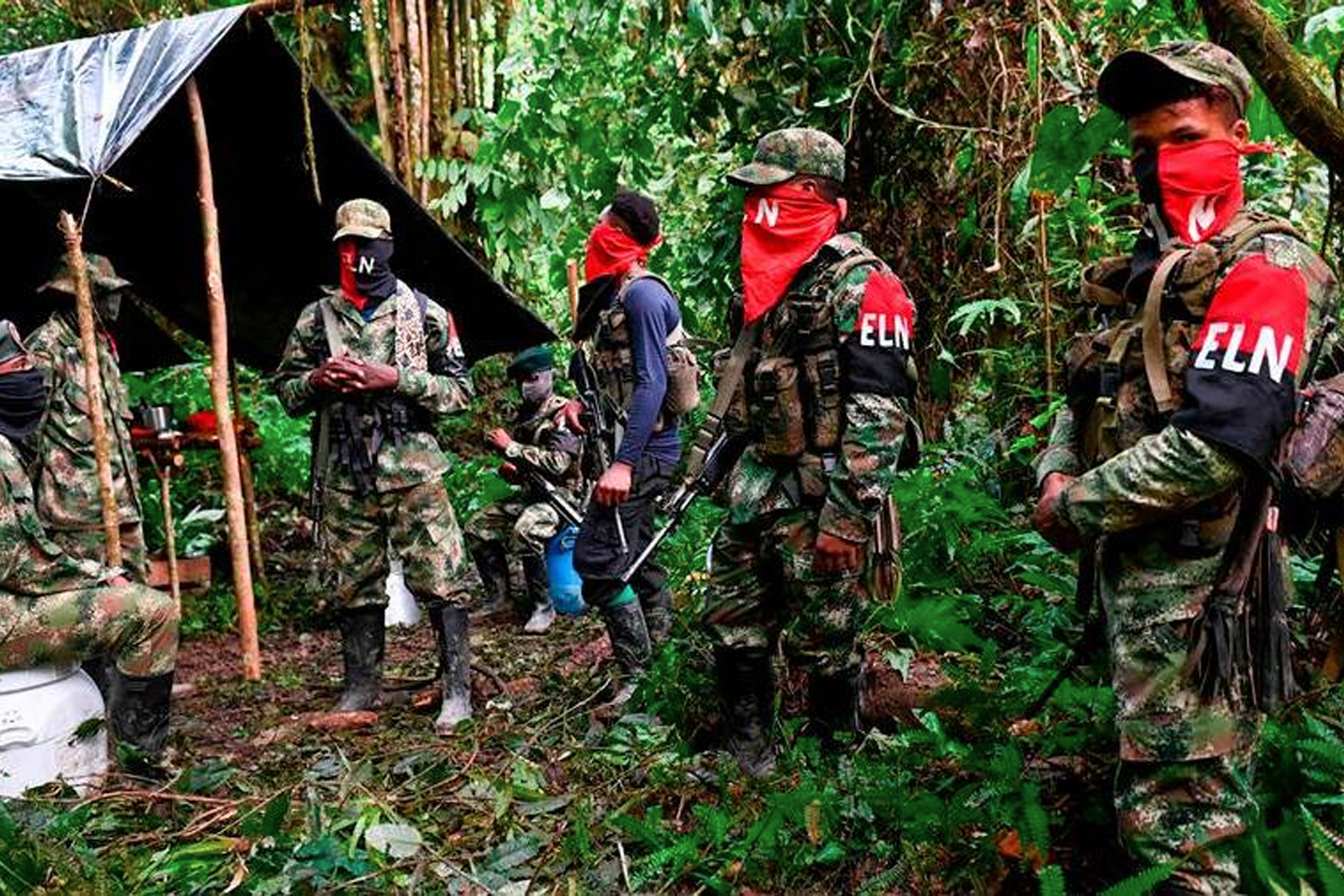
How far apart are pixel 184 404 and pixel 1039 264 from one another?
A: 252 inches

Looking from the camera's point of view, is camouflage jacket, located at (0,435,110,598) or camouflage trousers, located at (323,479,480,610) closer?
camouflage jacket, located at (0,435,110,598)

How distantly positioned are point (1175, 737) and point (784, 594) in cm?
152

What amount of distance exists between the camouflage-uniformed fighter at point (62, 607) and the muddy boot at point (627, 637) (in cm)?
181

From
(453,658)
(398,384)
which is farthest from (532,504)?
(398,384)

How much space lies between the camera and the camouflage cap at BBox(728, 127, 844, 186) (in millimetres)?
3340

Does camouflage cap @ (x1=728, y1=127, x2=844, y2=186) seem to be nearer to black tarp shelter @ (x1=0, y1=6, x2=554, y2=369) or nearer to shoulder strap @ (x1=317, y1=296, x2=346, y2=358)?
shoulder strap @ (x1=317, y1=296, x2=346, y2=358)

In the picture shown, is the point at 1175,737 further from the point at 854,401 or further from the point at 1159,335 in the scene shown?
the point at 854,401

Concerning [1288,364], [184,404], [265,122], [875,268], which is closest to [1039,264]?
[875,268]

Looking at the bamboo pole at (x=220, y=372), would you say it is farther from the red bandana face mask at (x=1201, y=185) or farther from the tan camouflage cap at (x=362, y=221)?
the red bandana face mask at (x=1201, y=185)

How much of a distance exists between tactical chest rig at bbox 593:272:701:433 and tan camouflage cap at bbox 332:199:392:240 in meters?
1.09

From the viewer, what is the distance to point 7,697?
339 centimetres

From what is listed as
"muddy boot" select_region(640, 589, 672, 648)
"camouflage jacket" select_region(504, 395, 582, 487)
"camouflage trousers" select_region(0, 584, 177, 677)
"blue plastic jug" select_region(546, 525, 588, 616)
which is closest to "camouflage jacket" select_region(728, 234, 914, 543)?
"muddy boot" select_region(640, 589, 672, 648)

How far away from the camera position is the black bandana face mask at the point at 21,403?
144 inches

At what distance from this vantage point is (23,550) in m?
3.49
